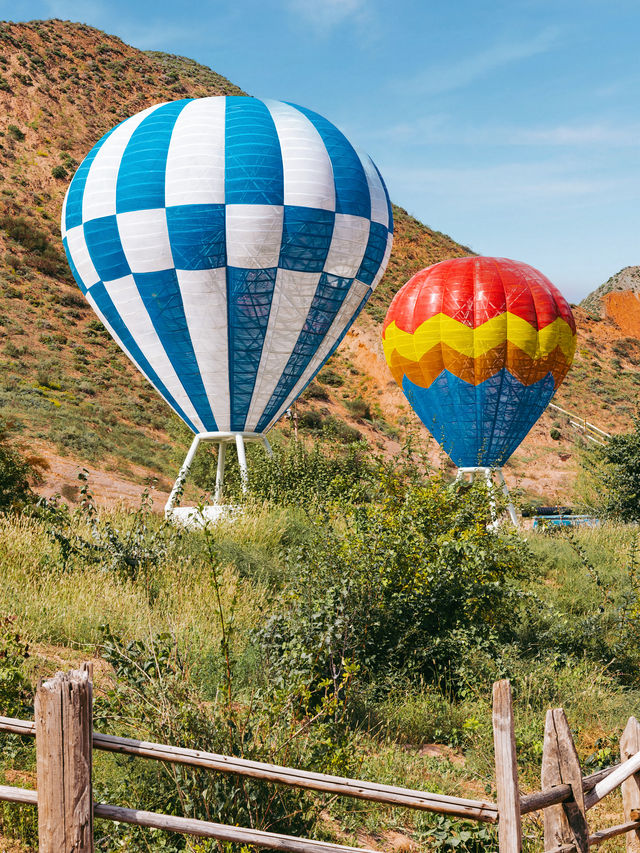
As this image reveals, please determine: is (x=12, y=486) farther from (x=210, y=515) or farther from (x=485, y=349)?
(x=485, y=349)

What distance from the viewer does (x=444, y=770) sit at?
6789 mm

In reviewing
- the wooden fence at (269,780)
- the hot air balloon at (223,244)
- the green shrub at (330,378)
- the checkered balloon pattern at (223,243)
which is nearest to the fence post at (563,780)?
the wooden fence at (269,780)

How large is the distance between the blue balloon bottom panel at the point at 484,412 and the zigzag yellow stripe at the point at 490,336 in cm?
64

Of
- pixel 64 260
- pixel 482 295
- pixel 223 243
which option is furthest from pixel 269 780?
pixel 64 260

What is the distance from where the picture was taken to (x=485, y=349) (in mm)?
17188

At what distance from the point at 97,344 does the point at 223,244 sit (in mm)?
31384

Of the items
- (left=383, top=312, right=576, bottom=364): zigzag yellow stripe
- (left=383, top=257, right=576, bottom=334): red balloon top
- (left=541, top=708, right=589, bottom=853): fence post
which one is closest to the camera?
(left=541, top=708, right=589, bottom=853): fence post

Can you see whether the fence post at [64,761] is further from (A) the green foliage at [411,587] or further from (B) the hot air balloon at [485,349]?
(B) the hot air balloon at [485,349]

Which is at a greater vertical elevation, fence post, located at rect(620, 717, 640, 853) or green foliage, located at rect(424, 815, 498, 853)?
fence post, located at rect(620, 717, 640, 853)

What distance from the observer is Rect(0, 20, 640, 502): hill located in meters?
29.9

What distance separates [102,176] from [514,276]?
889 centimetres

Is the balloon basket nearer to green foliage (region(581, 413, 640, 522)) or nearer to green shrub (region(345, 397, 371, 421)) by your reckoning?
green foliage (region(581, 413, 640, 522))

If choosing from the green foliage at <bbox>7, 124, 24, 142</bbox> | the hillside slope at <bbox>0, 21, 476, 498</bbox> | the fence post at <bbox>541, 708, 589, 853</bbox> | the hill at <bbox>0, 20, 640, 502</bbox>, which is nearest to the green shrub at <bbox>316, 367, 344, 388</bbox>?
the hill at <bbox>0, 20, 640, 502</bbox>

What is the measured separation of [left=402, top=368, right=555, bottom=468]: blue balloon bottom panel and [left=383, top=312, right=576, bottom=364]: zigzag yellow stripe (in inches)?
25.3
